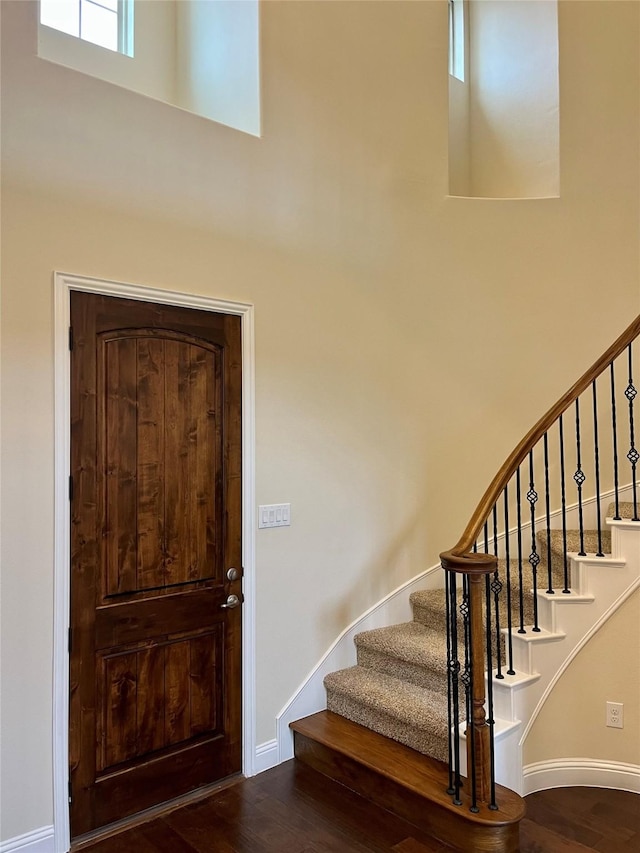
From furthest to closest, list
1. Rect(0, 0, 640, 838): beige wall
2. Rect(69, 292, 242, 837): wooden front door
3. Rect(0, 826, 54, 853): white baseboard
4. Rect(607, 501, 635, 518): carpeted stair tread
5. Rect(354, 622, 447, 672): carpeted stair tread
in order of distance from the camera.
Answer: Rect(607, 501, 635, 518): carpeted stair tread
Rect(354, 622, 447, 672): carpeted stair tread
Rect(69, 292, 242, 837): wooden front door
Rect(0, 0, 640, 838): beige wall
Rect(0, 826, 54, 853): white baseboard

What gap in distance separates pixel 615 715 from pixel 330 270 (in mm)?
2743

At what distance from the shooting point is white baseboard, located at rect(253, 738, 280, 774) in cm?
301

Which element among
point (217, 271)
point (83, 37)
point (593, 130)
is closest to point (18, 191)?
point (217, 271)

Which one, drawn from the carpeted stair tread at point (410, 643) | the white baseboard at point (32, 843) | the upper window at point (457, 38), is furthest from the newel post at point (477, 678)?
the upper window at point (457, 38)

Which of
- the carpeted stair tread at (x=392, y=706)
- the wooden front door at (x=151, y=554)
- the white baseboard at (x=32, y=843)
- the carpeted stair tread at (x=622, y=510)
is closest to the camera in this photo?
the white baseboard at (x=32, y=843)

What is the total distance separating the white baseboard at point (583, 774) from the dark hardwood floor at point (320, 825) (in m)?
0.05

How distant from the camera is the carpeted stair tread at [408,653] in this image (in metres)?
3.06

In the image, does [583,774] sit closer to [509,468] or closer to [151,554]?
[509,468]

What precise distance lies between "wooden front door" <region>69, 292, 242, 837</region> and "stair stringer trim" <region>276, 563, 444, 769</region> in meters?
0.28

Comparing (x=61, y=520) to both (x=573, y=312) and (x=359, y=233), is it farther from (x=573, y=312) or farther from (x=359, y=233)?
(x=573, y=312)

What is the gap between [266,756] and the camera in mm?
3041

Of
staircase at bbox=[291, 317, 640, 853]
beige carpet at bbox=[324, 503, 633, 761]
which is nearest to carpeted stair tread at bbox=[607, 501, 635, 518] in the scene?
beige carpet at bbox=[324, 503, 633, 761]

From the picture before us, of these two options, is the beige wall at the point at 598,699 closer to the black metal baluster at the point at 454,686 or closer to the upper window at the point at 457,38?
the black metal baluster at the point at 454,686

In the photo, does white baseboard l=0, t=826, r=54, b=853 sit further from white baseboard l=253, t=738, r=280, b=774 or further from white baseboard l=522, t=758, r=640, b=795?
white baseboard l=522, t=758, r=640, b=795
